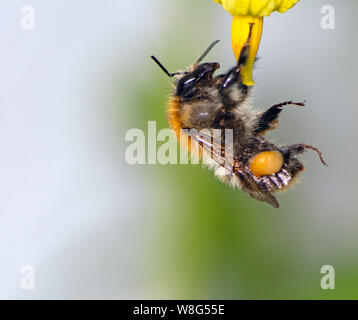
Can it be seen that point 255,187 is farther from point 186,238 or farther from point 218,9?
point 218,9

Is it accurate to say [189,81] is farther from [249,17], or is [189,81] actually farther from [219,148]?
[249,17]

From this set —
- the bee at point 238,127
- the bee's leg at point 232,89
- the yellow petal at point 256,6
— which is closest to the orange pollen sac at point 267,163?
the bee at point 238,127

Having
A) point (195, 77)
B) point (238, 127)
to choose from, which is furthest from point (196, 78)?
point (238, 127)

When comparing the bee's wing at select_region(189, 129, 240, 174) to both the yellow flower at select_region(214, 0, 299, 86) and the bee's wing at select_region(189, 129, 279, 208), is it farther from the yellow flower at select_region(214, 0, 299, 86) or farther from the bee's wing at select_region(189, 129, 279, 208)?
the yellow flower at select_region(214, 0, 299, 86)

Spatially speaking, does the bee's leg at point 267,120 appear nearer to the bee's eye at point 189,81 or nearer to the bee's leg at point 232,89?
the bee's leg at point 232,89

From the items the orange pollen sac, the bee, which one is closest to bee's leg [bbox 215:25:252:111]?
the bee

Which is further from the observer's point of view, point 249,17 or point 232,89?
point 232,89
